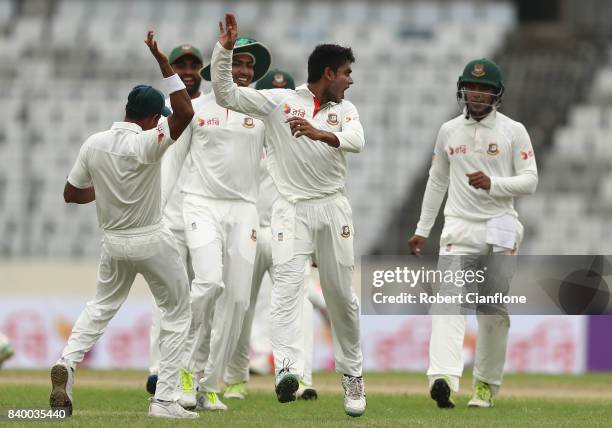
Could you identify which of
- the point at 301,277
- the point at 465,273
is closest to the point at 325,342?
the point at 465,273

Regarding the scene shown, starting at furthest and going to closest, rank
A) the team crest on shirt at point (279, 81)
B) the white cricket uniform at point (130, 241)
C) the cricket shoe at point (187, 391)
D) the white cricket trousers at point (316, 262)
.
A: the team crest on shirt at point (279, 81)
the cricket shoe at point (187, 391)
the white cricket trousers at point (316, 262)
the white cricket uniform at point (130, 241)

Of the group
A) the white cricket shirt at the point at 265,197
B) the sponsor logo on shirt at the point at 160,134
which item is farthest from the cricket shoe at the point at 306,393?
the sponsor logo on shirt at the point at 160,134

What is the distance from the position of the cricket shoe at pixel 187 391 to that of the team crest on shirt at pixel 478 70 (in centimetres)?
305

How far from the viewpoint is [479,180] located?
29.8 feet

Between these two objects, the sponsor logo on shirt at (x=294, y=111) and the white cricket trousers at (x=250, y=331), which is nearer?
the sponsor logo on shirt at (x=294, y=111)

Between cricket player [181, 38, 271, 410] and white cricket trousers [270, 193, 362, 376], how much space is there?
82cm

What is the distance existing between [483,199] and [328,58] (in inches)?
80.2

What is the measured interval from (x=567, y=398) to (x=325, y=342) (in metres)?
5.81

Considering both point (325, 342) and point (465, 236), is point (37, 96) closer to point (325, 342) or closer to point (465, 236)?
point (325, 342)

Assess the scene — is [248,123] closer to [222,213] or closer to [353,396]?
[222,213]

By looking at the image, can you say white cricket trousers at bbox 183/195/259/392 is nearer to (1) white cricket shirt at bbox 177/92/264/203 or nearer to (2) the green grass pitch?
(1) white cricket shirt at bbox 177/92/264/203

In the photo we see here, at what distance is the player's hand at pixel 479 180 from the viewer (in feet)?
29.8

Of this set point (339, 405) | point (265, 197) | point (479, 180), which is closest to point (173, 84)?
point (479, 180)

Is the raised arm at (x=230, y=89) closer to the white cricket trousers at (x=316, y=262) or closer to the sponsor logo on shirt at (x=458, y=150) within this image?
the white cricket trousers at (x=316, y=262)
